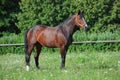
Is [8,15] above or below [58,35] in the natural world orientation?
below

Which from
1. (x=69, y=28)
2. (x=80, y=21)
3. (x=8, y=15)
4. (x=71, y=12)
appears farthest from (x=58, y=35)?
(x=8, y=15)

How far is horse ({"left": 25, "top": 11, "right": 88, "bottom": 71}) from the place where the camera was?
12.5 metres

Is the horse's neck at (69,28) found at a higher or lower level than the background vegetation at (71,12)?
higher

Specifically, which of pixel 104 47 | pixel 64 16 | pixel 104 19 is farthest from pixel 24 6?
pixel 104 47

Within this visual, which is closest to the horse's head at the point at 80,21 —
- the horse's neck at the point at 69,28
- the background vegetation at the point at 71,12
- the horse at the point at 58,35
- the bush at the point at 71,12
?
the horse at the point at 58,35

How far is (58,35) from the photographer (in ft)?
41.5

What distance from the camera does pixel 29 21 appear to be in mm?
29297

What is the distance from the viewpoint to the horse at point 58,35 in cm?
1249

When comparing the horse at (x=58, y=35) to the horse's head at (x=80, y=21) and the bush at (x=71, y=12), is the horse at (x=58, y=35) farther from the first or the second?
the bush at (x=71, y=12)

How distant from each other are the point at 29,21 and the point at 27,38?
1598cm

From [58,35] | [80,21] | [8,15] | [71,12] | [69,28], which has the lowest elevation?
[8,15]

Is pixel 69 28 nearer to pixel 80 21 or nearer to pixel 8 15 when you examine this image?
pixel 80 21

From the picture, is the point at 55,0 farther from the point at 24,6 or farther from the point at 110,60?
the point at 110,60

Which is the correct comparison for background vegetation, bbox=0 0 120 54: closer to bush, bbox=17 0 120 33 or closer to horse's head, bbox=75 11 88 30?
bush, bbox=17 0 120 33
